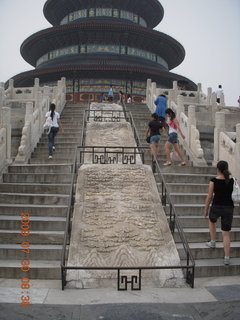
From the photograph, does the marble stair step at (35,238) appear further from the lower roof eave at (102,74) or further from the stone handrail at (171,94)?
the lower roof eave at (102,74)

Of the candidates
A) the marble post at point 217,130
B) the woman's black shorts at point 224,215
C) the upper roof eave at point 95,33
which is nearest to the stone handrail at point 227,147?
the marble post at point 217,130

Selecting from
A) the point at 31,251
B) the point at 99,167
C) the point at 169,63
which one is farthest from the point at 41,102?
the point at 169,63

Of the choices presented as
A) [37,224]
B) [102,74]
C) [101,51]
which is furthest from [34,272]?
[101,51]

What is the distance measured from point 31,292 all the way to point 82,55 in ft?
90.1

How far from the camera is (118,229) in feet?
23.5

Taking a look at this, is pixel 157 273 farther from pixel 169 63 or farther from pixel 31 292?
pixel 169 63

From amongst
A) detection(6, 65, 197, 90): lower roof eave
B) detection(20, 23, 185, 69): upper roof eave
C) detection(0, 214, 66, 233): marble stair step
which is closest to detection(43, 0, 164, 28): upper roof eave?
detection(20, 23, 185, 69): upper roof eave

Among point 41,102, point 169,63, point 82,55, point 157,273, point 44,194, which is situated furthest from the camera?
point 169,63

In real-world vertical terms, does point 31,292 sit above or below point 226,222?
below

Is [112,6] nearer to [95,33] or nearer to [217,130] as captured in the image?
[95,33]

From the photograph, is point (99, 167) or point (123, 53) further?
point (123, 53)

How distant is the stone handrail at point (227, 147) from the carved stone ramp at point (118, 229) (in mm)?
→ 2605

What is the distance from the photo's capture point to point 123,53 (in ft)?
103

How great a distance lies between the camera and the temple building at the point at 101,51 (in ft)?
94.5
